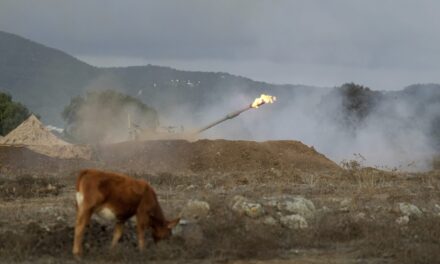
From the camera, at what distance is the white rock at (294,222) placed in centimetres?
1313

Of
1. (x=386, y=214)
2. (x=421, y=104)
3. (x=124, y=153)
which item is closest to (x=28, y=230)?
(x=386, y=214)

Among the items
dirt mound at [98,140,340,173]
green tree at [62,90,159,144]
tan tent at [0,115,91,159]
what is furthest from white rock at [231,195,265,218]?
green tree at [62,90,159,144]

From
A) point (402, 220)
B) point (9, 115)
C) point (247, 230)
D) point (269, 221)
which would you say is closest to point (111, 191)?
point (247, 230)

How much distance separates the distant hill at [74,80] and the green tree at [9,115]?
134ft

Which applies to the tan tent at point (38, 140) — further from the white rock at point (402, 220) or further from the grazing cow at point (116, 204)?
the grazing cow at point (116, 204)

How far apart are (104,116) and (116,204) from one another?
134 feet

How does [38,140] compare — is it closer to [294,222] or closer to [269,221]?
[269,221]

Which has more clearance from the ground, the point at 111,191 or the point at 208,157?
the point at 208,157

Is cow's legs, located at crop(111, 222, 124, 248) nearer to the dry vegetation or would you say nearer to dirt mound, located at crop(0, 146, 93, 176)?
the dry vegetation

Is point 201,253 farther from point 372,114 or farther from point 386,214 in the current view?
point 372,114

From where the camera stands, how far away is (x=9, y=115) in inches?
2023

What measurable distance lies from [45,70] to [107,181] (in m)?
114

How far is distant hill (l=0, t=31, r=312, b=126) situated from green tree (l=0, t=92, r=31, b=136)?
40.8 metres

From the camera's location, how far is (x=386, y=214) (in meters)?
14.6
